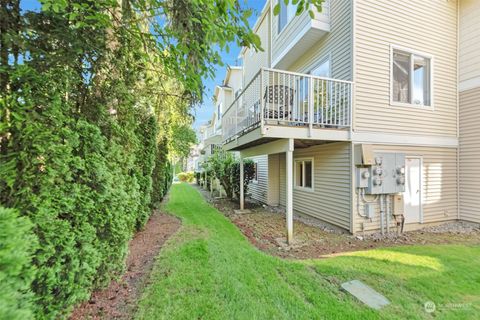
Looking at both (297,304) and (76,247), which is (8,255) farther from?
(297,304)

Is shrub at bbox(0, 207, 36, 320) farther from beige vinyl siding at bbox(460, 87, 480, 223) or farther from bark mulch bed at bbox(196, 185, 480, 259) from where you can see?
beige vinyl siding at bbox(460, 87, 480, 223)

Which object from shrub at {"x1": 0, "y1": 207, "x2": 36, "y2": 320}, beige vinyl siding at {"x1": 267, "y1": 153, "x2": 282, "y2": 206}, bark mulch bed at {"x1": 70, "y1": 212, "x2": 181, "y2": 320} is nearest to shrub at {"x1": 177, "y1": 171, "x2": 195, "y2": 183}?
beige vinyl siding at {"x1": 267, "y1": 153, "x2": 282, "y2": 206}

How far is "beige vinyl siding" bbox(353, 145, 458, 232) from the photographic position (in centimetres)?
694

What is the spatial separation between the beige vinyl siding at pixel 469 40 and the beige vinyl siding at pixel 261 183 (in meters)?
7.63

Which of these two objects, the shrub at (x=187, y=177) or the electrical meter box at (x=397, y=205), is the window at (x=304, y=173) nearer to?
the electrical meter box at (x=397, y=205)

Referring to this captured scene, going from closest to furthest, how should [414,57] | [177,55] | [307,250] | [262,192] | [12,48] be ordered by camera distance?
[12,48] → [177,55] → [307,250] → [414,57] → [262,192]

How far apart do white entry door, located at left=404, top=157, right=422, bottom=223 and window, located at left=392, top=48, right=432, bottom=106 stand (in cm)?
187

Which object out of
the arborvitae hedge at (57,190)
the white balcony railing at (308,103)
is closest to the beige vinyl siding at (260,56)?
the white balcony railing at (308,103)

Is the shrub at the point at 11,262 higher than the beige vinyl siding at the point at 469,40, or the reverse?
the beige vinyl siding at the point at 469,40

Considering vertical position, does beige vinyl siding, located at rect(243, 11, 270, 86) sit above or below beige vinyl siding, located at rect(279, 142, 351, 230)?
above

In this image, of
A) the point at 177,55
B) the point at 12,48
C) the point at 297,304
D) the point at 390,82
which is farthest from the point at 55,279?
the point at 390,82

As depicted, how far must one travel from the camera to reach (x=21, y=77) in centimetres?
210

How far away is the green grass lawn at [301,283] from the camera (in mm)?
2857

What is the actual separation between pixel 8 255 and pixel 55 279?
85 cm
